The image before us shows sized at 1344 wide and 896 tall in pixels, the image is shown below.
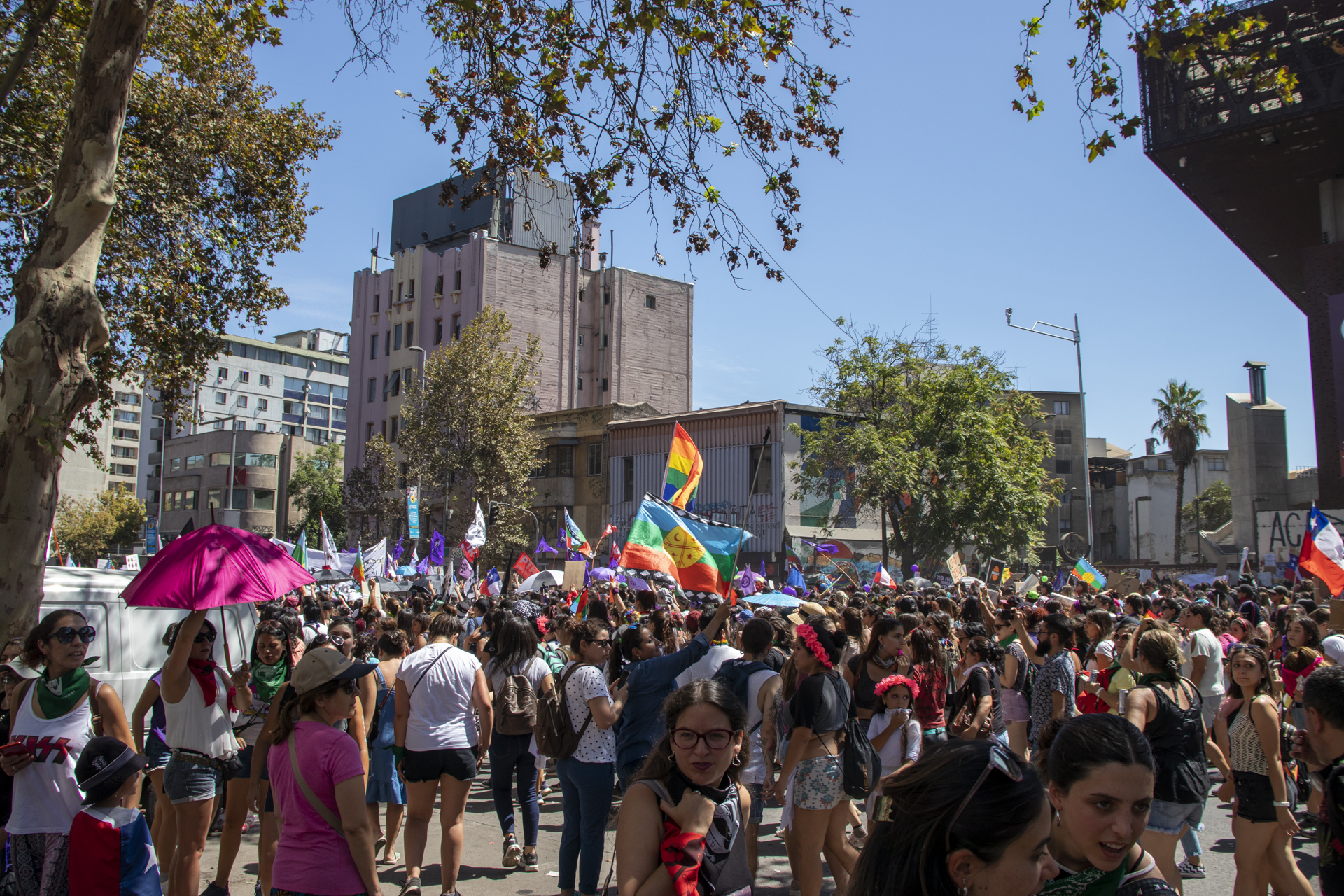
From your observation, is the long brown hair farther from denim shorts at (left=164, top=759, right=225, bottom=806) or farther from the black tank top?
denim shorts at (left=164, top=759, right=225, bottom=806)

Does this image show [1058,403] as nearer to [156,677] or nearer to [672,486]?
[672,486]

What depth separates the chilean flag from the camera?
496 inches

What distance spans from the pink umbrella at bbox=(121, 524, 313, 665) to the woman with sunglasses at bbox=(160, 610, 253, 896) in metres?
0.26

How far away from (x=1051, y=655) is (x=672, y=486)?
13.0 feet

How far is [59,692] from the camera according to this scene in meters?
4.64

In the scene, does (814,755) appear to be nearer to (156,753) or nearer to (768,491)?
(156,753)

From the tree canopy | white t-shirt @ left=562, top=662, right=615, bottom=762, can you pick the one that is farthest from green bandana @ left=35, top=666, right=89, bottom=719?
the tree canopy

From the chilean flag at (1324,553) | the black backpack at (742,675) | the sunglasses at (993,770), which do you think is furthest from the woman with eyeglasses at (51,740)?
the chilean flag at (1324,553)

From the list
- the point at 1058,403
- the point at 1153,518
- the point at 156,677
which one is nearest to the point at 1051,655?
the point at 156,677

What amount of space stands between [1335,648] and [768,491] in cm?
3074

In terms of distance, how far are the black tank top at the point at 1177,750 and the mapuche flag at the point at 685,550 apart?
3583 millimetres

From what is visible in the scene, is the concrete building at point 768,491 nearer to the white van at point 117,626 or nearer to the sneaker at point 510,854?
the white van at point 117,626

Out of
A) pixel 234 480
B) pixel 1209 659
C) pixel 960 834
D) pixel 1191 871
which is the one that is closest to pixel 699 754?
pixel 960 834

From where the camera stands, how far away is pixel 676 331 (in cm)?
5772
